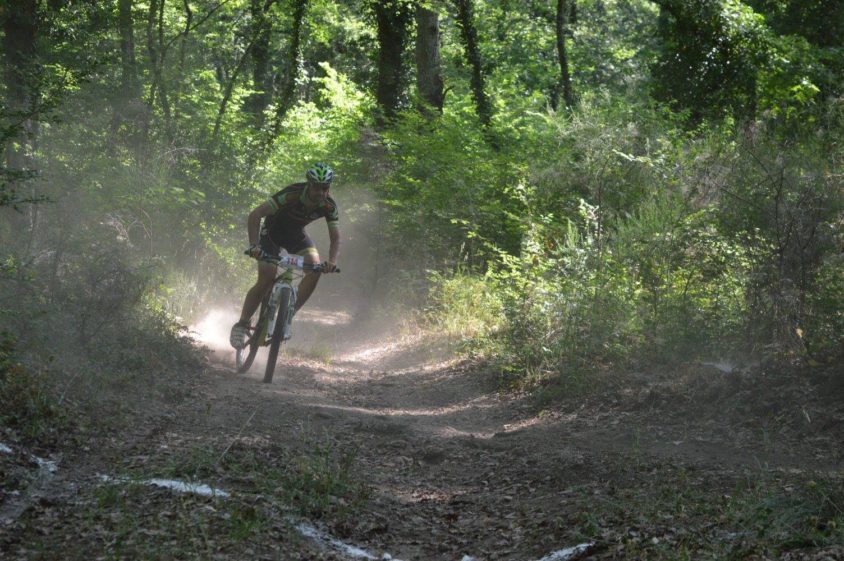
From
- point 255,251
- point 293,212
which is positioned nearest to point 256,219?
point 255,251

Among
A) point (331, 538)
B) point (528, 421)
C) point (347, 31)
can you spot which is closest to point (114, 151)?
point (528, 421)

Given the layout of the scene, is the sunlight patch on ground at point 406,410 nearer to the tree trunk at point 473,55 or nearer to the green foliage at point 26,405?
the green foliage at point 26,405

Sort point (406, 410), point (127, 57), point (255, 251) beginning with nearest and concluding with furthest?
point (406, 410)
point (255, 251)
point (127, 57)

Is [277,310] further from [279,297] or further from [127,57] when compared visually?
[127,57]

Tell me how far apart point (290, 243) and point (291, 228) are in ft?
0.64

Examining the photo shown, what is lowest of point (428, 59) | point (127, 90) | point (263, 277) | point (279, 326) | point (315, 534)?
point (315, 534)

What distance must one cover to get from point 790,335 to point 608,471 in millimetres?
2835

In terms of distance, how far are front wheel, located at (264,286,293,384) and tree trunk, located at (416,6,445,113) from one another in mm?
11812

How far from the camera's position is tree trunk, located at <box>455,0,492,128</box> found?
23.8 meters

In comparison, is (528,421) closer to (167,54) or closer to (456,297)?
(456,297)

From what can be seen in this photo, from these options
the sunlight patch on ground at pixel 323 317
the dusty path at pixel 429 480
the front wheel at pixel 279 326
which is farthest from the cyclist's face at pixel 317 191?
the sunlight patch on ground at pixel 323 317

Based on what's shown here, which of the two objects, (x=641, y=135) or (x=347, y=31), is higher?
(x=347, y=31)

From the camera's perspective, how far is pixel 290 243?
37.2ft

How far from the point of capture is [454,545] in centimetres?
541
